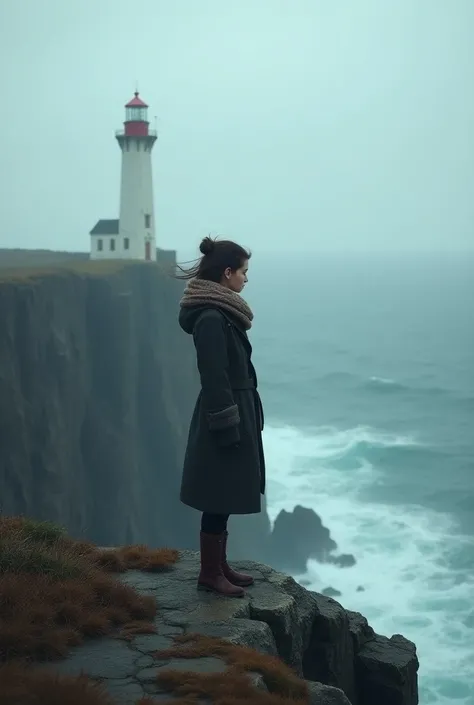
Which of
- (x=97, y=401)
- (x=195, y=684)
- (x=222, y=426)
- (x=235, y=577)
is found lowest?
(x=195, y=684)

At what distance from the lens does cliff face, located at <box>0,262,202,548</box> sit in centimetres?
3506

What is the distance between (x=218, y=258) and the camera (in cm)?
793

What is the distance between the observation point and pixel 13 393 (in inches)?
1347

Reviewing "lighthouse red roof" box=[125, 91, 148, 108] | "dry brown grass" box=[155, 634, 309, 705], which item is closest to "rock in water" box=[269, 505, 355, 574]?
"lighthouse red roof" box=[125, 91, 148, 108]

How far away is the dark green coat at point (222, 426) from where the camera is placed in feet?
24.5

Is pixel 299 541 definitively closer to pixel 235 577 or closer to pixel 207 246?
pixel 235 577

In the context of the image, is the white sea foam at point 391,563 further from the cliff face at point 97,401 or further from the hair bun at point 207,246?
the hair bun at point 207,246

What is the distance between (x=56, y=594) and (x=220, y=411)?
6.27ft

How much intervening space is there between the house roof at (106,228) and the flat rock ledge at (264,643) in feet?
156

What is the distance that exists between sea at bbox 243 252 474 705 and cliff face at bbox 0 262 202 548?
8.72 metres

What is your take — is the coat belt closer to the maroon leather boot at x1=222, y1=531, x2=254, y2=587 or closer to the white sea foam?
the maroon leather boot at x1=222, y1=531, x2=254, y2=587

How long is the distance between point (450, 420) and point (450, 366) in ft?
104

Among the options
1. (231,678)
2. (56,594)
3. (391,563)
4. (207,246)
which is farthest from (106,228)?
(231,678)

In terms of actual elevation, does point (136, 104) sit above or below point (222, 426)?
above
